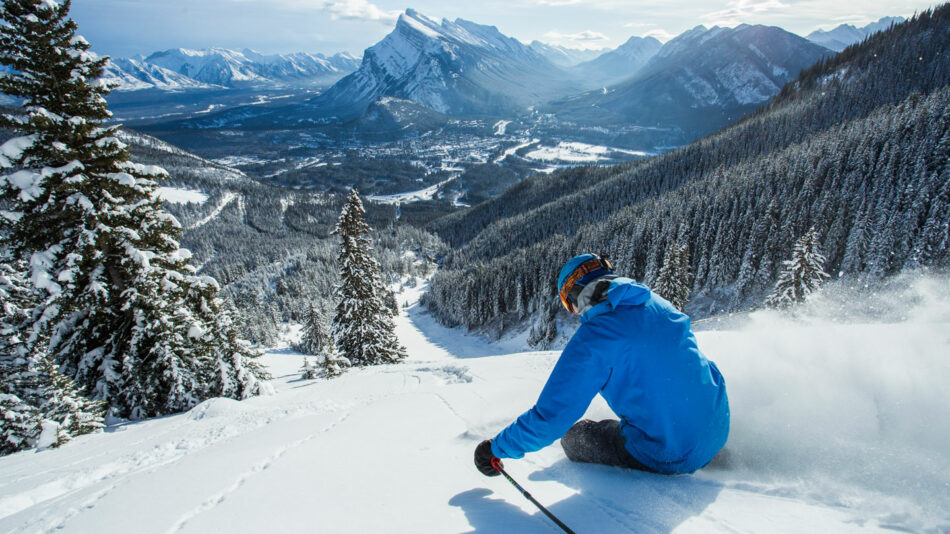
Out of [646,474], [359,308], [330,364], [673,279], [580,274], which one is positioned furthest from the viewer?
[673,279]

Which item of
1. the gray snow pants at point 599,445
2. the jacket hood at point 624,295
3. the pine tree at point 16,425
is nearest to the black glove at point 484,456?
the gray snow pants at point 599,445

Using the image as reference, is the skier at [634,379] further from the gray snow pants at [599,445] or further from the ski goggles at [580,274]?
the gray snow pants at [599,445]

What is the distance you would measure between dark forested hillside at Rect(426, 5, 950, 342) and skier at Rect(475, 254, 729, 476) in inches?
2372

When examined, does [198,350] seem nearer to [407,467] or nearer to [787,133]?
[407,467]

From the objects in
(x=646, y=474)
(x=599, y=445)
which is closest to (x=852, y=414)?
(x=646, y=474)

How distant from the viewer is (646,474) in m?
3.75

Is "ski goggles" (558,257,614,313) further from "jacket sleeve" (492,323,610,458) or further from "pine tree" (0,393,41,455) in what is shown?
"pine tree" (0,393,41,455)

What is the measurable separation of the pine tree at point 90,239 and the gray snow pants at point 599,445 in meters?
13.5

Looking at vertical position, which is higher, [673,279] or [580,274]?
[580,274]

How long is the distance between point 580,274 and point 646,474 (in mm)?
2104

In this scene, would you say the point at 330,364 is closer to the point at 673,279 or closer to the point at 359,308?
the point at 359,308

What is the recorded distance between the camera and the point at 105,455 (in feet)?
24.7

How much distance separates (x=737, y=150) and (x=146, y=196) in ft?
464

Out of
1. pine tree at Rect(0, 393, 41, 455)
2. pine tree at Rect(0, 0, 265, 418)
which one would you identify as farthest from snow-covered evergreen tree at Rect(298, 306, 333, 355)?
pine tree at Rect(0, 393, 41, 455)
